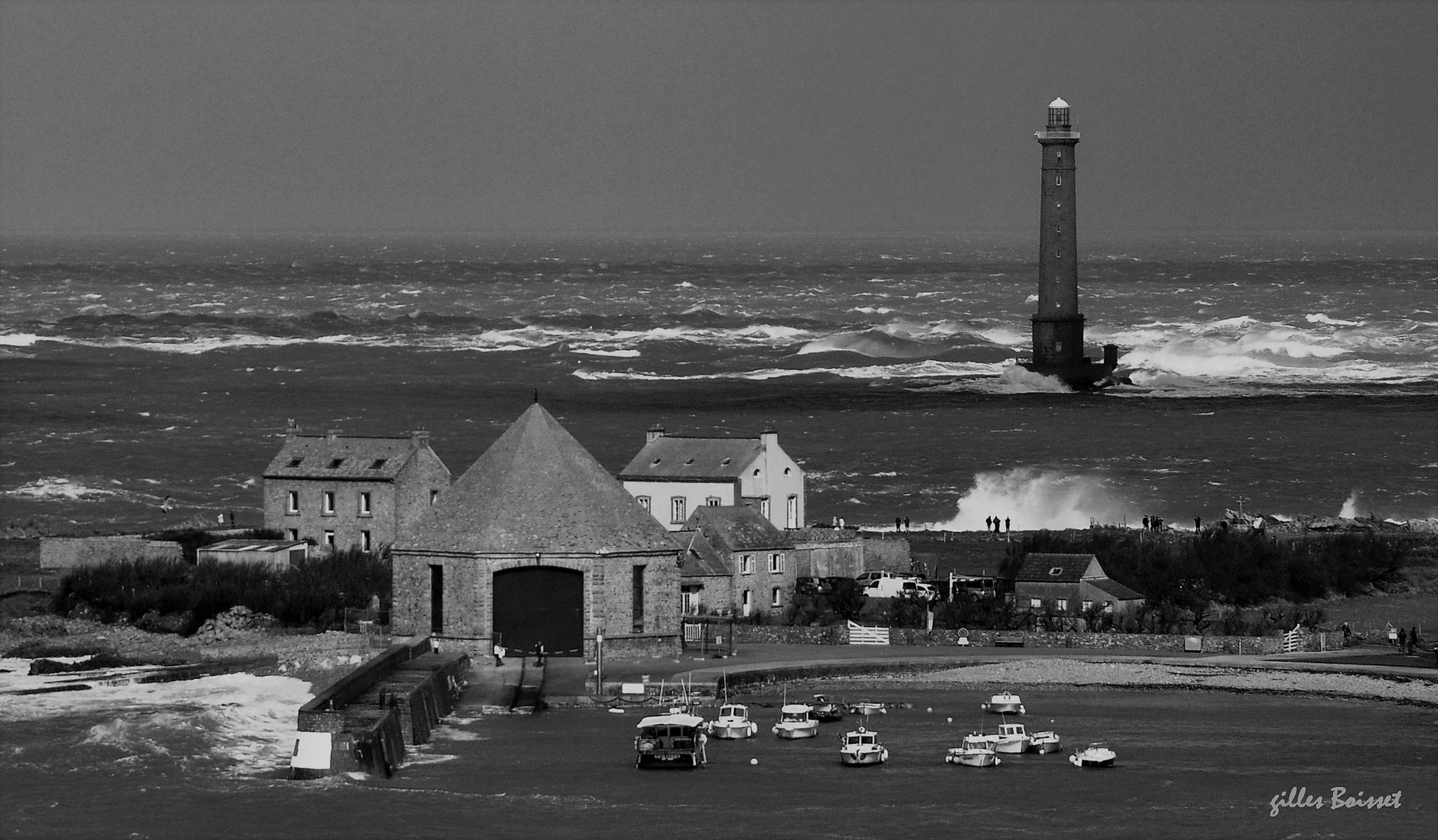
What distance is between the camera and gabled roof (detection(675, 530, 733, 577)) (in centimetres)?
4775

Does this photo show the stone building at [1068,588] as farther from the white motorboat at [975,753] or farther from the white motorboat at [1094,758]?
the white motorboat at [1094,758]

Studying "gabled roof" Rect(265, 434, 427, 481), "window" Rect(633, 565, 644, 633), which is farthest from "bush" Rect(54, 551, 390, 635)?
"window" Rect(633, 565, 644, 633)

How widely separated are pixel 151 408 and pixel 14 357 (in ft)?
89.3

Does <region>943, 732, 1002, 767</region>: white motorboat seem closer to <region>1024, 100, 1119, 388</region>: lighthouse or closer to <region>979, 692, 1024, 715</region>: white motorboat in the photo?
<region>979, 692, 1024, 715</region>: white motorboat

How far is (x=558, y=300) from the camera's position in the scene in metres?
185

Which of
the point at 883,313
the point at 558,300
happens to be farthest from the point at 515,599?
the point at 558,300

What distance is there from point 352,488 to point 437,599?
1160cm

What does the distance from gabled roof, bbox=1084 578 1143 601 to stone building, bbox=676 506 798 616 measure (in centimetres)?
547

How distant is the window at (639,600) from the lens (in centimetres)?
4234

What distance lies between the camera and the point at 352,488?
176 feet

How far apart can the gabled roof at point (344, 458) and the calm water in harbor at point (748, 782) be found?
1540 cm

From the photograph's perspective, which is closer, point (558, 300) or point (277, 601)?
point (277, 601)

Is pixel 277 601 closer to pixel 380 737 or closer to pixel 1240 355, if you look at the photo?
pixel 380 737

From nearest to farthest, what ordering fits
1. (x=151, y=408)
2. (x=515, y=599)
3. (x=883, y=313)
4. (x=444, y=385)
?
(x=515, y=599)
(x=151, y=408)
(x=444, y=385)
(x=883, y=313)
